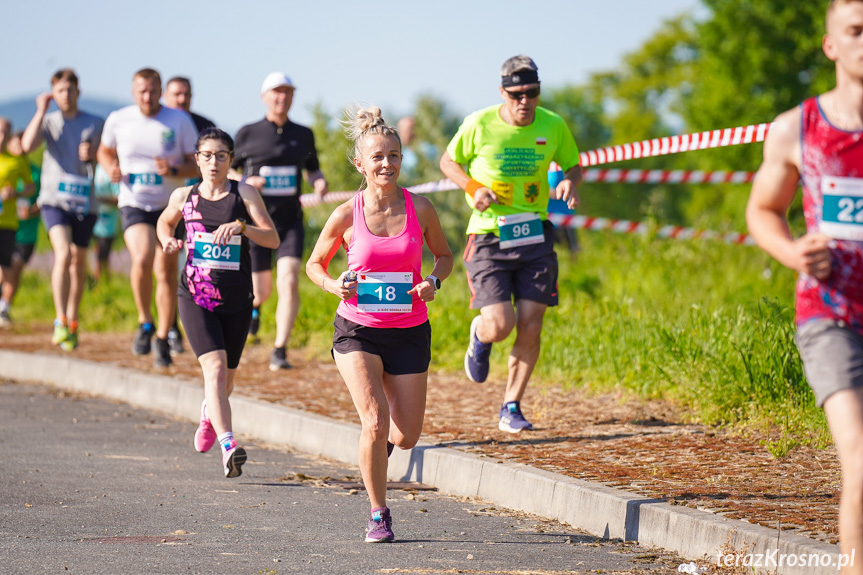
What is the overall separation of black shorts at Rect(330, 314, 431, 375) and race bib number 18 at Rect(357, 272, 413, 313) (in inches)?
4.0

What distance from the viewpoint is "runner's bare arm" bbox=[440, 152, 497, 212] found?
23.7 feet

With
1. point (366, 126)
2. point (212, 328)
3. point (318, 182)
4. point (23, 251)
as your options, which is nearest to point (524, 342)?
point (212, 328)

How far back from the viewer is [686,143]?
10.4 m

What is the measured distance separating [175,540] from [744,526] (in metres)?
2.43

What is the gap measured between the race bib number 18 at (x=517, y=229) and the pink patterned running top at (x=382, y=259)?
1.98 meters

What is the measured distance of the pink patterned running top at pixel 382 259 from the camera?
5527 mm

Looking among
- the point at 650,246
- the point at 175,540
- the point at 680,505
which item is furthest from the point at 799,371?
the point at 650,246

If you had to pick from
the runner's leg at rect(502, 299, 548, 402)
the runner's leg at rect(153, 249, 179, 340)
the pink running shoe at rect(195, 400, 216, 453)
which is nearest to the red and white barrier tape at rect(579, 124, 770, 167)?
the runner's leg at rect(502, 299, 548, 402)

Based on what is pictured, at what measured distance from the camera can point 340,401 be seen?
30.7 ft

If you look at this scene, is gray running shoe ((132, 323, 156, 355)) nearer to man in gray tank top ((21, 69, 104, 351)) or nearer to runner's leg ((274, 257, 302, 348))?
man in gray tank top ((21, 69, 104, 351))

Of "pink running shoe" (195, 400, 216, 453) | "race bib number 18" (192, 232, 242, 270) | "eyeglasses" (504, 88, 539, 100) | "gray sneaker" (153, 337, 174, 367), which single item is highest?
"eyeglasses" (504, 88, 539, 100)

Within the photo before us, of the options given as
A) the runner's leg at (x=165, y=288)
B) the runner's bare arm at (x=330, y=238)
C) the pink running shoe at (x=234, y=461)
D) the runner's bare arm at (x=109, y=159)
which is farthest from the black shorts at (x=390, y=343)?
the runner's bare arm at (x=109, y=159)

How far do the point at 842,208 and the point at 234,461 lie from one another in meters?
3.74

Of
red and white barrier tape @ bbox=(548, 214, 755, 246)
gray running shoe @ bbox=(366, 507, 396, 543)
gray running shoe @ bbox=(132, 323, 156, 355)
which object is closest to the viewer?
gray running shoe @ bbox=(366, 507, 396, 543)
